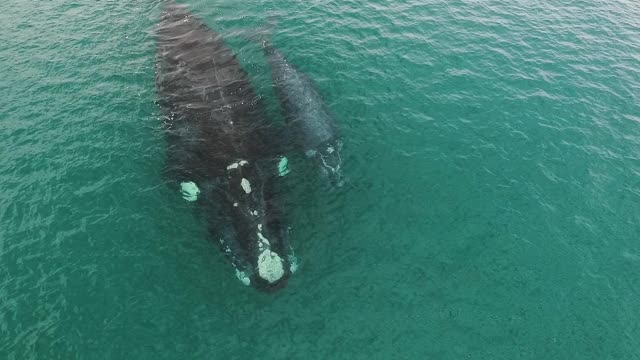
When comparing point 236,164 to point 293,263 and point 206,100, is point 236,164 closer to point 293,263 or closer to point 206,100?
point 206,100

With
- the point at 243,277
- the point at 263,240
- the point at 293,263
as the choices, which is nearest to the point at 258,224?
the point at 263,240

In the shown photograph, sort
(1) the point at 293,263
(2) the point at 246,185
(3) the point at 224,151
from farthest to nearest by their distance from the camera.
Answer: (3) the point at 224,151
(2) the point at 246,185
(1) the point at 293,263

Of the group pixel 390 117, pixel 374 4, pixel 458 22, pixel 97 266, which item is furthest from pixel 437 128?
pixel 97 266

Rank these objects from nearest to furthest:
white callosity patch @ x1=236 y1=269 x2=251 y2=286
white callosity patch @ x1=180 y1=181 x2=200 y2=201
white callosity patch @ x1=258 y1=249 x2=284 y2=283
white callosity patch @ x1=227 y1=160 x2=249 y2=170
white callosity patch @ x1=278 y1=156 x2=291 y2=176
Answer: white callosity patch @ x1=236 y1=269 x2=251 y2=286
white callosity patch @ x1=258 y1=249 x2=284 y2=283
white callosity patch @ x1=180 y1=181 x2=200 y2=201
white callosity patch @ x1=227 y1=160 x2=249 y2=170
white callosity patch @ x1=278 y1=156 x2=291 y2=176

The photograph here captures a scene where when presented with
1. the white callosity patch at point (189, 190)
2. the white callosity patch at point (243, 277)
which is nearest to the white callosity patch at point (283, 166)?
the white callosity patch at point (189, 190)

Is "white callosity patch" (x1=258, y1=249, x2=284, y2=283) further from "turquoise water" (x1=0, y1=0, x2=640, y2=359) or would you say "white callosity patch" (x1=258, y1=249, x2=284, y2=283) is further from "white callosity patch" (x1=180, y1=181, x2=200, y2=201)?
"white callosity patch" (x1=180, y1=181, x2=200, y2=201)

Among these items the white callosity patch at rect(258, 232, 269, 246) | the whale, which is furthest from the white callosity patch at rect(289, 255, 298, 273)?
the whale
